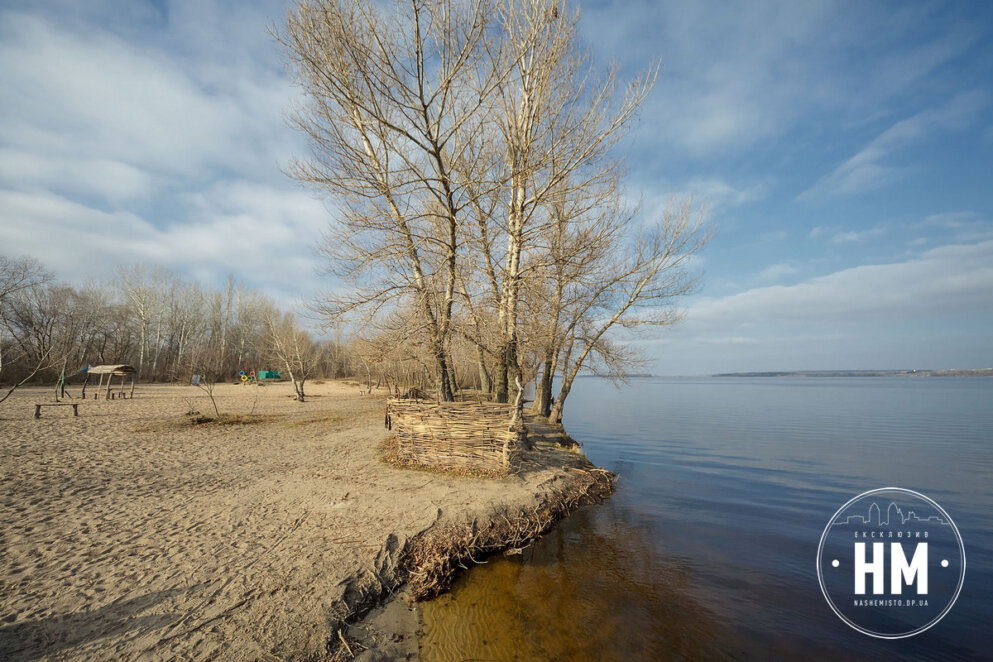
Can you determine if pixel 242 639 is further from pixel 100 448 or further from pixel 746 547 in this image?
pixel 100 448

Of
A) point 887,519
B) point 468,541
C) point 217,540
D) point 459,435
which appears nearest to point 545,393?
point 459,435

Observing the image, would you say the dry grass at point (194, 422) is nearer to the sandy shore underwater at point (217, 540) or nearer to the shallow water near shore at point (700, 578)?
the sandy shore underwater at point (217, 540)

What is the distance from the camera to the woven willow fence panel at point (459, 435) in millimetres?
7883

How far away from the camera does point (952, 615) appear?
5328 mm

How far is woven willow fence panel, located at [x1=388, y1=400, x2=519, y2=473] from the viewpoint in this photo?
310 inches

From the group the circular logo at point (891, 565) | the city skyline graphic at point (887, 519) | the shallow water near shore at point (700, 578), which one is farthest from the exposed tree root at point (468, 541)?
the city skyline graphic at point (887, 519)

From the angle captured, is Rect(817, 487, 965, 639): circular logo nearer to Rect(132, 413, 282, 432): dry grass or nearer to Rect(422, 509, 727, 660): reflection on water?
Rect(422, 509, 727, 660): reflection on water

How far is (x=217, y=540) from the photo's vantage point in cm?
514

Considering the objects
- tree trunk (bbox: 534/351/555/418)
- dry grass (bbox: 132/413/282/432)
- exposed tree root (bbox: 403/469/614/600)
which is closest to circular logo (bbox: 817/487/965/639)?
exposed tree root (bbox: 403/469/614/600)

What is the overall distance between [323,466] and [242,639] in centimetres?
579

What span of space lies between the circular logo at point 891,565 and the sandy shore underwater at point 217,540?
175 inches

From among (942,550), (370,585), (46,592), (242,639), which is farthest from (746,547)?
(46,592)

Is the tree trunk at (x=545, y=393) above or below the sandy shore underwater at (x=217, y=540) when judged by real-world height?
above

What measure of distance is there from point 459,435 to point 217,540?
413 centimetres
